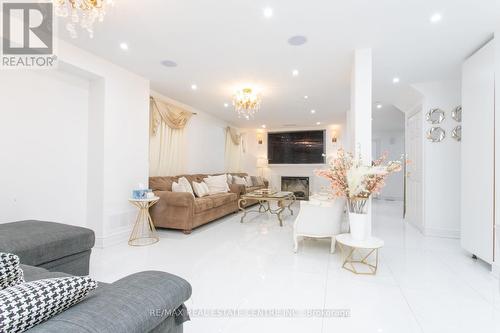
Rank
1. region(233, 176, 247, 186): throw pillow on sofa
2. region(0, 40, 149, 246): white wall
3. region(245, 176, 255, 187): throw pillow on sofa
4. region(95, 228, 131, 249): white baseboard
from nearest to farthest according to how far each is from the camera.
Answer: region(0, 40, 149, 246): white wall → region(95, 228, 131, 249): white baseboard → region(233, 176, 247, 186): throw pillow on sofa → region(245, 176, 255, 187): throw pillow on sofa

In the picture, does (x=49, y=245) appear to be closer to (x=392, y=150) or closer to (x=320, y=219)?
(x=320, y=219)

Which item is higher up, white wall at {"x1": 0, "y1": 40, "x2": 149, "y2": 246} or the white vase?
white wall at {"x1": 0, "y1": 40, "x2": 149, "y2": 246}

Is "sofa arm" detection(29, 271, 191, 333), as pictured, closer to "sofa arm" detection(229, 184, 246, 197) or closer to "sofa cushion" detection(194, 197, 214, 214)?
"sofa cushion" detection(194, 197, 214, 214)

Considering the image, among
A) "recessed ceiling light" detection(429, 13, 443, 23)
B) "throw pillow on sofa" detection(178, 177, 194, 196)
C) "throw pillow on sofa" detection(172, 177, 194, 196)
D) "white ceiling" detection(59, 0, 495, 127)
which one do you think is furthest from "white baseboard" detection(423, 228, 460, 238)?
"throw pillow on sofa" detection(178, 177, 194, 196)

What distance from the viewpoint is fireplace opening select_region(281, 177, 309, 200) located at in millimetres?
9078

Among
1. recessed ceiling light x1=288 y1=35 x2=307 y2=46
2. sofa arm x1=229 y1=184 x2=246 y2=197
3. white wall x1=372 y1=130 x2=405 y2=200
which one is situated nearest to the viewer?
recessed ceiling light x1=288 y1=35 x2=307 y2=46

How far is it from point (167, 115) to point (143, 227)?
7.79ft

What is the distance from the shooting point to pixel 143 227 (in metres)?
4.17

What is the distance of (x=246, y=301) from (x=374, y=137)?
900 cm

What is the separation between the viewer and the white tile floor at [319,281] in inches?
71.1

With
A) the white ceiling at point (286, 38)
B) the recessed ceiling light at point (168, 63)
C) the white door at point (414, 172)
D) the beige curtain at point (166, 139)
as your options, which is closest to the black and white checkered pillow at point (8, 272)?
the white ceiling at point (286, 38)

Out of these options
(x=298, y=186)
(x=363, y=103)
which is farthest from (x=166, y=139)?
(x=298, y=186)

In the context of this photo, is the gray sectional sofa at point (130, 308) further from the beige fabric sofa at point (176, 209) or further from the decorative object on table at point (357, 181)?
the beige fabric sofa at point (176, 209)

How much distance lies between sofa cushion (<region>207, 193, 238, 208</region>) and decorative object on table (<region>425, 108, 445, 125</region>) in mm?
4153
